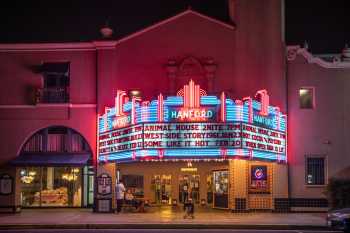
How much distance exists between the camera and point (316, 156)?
36531mm

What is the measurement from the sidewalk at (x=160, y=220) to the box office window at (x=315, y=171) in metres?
2.16

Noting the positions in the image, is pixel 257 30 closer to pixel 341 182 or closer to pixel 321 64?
pixel 321 64

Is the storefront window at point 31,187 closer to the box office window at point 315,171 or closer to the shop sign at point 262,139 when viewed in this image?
the shop sign at point 262,139

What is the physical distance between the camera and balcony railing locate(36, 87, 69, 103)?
37281 millimetres

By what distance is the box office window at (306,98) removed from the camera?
3688cm

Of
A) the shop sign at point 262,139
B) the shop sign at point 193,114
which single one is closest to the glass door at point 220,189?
the shop sign at point 262,139

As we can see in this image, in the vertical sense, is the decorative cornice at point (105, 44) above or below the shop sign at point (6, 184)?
Answer: above

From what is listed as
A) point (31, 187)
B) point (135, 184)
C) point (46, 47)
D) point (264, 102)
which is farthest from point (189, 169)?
point (46, 47)

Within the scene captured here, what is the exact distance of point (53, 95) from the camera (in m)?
37.5

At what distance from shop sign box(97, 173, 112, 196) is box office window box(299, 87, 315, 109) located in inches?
444

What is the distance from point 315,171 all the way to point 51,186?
1507cm

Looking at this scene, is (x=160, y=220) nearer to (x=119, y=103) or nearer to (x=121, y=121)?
(x=121, y=121)

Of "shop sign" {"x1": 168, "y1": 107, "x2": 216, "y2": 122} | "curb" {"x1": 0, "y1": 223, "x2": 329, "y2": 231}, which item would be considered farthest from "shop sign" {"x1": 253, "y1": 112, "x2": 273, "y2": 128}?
"curb" {"x1": 0, "y1": 223, "x2": 329, "y2": 231}

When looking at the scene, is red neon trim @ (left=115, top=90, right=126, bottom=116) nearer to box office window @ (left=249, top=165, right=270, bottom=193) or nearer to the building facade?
the building facade
